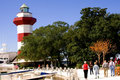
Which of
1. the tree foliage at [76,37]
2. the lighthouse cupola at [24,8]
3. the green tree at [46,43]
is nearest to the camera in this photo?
the tree foliage at [76,37]

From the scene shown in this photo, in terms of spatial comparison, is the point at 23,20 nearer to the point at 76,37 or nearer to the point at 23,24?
the point at 23,24

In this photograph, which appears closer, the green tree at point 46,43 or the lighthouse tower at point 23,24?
the green tree at point 46,43

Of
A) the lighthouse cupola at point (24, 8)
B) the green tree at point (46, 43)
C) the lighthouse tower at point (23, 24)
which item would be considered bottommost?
the green tree at point (46, 43)

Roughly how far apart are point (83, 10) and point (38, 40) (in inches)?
423

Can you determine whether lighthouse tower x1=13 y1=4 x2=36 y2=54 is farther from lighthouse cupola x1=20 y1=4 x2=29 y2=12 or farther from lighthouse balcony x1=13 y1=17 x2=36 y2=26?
lighthouse cupola x1=20 y1=4 x2=29 y2=12

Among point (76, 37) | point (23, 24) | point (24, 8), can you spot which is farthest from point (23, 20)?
point (76, 37)

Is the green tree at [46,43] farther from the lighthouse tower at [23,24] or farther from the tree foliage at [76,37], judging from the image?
the lighthouse tower at [23,24]

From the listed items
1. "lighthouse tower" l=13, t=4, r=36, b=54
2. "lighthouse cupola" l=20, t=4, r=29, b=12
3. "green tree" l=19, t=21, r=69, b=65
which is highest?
"lighthouse cupola" l=20, t=4, r=29, b=12

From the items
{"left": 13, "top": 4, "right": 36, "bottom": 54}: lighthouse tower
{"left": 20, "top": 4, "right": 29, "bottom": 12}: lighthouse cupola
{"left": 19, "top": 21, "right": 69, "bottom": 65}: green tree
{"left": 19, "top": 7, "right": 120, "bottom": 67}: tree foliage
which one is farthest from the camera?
{"left": 20, "top": 4, "right": 29, "bottom": 12}: lighthouse cupola

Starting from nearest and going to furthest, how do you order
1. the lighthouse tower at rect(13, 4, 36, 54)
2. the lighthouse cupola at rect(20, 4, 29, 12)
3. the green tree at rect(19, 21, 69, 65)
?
the green tree at rect(19, 21, 69, 65)
the lighthouse tower at rect(13, 4, 36, 54)
the lighthouse cupola at rect(20, 4, 29, 12)

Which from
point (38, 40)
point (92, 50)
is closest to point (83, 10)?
point (92, 50)

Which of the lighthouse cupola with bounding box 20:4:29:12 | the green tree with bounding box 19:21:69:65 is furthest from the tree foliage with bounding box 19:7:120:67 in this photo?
the lighthouse cupola with bounding box 20:4:29:12

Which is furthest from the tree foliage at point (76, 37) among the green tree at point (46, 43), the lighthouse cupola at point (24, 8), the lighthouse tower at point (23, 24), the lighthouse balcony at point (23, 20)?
the lighthouse cupola at point (24, 8)

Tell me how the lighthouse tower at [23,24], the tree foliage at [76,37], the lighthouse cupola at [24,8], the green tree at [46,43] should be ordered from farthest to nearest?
the lighthouse cupola at [24,8], the lighthouse tower at [23,24], the green tree at [46,43], the tree foliage at [76,37]
